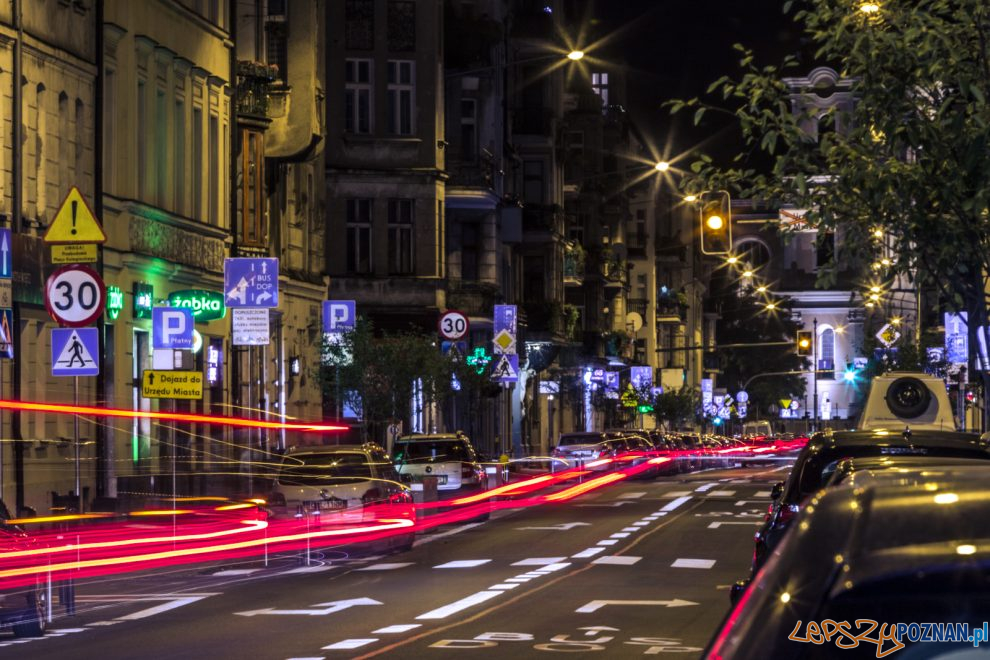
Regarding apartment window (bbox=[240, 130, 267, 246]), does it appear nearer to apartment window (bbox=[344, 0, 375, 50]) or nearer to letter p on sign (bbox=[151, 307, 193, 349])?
apartment window (bbox=[344, 0, 375, 50])

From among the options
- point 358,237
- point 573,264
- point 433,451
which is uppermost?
point 573,264

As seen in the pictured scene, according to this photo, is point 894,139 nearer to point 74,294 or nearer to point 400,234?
point 74,294

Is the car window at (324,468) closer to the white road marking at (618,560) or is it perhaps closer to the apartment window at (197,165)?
the white road marking at (618,560)

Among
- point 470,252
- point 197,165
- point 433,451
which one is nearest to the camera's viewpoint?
point 433,451

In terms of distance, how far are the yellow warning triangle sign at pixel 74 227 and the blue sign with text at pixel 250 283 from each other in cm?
1198

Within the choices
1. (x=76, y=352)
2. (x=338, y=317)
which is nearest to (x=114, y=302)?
(x=338, y=317)

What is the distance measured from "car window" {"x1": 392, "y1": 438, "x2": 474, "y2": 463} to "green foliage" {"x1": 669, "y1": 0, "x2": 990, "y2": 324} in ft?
71.0

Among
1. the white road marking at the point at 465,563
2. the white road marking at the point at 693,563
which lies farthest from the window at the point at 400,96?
the white road marking at the point at 693,563

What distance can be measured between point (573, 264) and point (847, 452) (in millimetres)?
80147

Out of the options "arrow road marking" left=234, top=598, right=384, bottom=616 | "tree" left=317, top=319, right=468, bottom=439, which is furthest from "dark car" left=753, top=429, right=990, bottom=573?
"tree" left=317, top=319, right=468, bottom=439

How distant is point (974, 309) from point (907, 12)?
17.2 feet

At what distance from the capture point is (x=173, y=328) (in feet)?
103

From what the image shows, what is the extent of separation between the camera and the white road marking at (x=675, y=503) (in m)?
41.0

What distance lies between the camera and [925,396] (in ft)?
117
